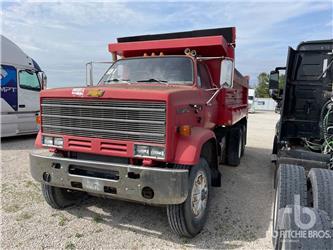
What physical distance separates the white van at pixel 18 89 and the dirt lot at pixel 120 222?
4757 millimetres

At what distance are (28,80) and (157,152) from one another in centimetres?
908

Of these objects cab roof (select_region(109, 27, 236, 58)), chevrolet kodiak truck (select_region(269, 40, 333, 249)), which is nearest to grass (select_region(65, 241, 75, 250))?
chevrolet kodiak truck (select_region(269, 40, 333, 249))

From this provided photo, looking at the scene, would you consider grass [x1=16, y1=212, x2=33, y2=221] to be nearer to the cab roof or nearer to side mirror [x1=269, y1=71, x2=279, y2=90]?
the cab roof

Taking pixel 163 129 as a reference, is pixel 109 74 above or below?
above

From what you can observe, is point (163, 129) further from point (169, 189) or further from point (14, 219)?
point (14, 219)

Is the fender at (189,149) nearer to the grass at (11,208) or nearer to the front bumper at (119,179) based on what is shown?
the front bumper at (119,179)

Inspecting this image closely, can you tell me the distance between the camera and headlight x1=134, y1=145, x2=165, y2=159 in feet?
11.1

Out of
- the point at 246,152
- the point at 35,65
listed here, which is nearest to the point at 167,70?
the point at 246,152

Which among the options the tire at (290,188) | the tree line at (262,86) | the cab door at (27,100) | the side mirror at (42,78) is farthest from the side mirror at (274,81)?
the tree line at (262,86)

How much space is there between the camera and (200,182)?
3871 millimetres

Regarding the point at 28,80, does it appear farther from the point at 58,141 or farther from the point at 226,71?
the point at 226,71

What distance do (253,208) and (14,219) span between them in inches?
139

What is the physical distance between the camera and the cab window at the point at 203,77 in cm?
477

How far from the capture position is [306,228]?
2639 millimetres
